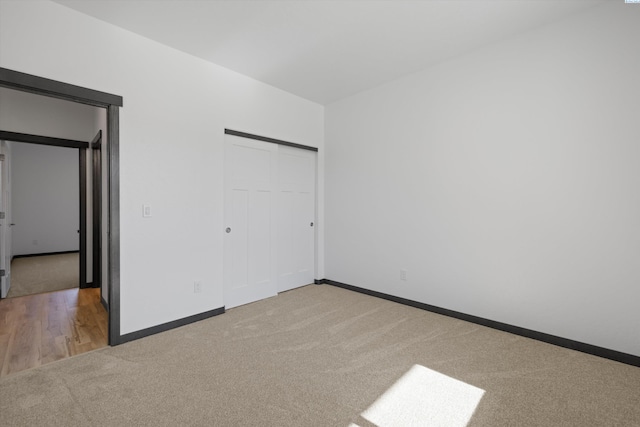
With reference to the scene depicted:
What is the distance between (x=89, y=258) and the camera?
174 inches

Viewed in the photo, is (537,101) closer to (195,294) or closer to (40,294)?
(195,294)

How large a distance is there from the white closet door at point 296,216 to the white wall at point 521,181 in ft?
3.03

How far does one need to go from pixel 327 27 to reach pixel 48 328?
385 centimetres

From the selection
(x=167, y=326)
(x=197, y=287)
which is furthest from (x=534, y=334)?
(x=167, y=326)

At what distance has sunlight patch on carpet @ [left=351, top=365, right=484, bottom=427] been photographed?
1.74 meters

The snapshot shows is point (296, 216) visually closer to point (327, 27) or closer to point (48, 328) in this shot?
point (327, 27)

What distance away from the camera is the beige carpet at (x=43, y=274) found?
4.39 meters

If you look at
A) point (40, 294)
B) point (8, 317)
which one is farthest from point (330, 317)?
point (40, 294)

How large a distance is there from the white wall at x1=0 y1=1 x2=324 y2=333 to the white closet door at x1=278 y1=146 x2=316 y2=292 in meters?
0.97

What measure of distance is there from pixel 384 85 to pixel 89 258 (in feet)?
15.5

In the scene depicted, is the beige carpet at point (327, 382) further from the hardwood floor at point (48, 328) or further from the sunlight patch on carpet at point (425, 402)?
the hardwood floor at point (48, 328)

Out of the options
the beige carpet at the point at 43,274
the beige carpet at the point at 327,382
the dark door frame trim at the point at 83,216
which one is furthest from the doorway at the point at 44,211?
the beige carpet at the point at 327,382

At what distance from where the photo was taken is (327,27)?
267 centimetres

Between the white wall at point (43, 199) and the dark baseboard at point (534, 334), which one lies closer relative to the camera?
the dark baseboard at point (534, 334)
